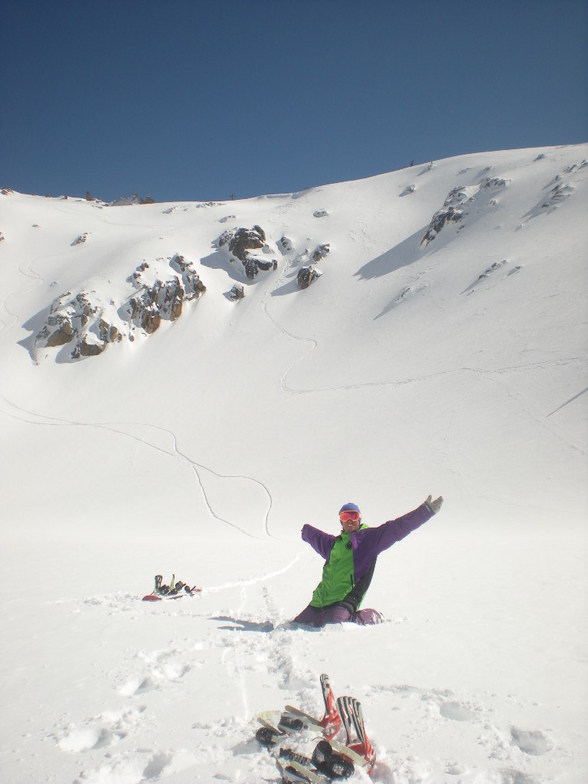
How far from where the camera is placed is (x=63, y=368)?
42188 millimetres

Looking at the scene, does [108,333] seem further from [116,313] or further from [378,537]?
[378,537]

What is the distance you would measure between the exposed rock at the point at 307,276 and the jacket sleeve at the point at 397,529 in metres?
43.3

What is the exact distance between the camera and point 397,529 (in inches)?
196

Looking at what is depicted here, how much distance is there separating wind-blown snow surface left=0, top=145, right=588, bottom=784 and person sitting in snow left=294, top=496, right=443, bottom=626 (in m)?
0.35

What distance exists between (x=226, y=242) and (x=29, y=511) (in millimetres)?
42840

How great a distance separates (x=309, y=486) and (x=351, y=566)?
14143 mm

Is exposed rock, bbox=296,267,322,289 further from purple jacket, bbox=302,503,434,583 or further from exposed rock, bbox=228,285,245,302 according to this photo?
purple jacket, bbox=302,503,434,583

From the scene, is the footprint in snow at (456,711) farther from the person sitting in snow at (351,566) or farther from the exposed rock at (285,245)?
the exposed rock at (285,245)

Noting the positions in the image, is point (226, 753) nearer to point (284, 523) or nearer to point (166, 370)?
point (284, 523)

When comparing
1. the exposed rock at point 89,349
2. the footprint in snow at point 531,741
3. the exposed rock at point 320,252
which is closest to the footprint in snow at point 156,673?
the footprint in snow at point 531,741

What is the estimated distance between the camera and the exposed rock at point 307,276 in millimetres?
46688

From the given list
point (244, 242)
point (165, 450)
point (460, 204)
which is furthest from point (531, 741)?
point (244, 242)

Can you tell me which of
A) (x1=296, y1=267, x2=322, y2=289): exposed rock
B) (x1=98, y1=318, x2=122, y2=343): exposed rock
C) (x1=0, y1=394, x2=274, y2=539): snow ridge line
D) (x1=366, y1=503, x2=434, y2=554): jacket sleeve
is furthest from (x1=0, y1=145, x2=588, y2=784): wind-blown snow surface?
(x1=98, y1=318, x2=122, y2=343): exposed rock

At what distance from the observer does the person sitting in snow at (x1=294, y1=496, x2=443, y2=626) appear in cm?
496
